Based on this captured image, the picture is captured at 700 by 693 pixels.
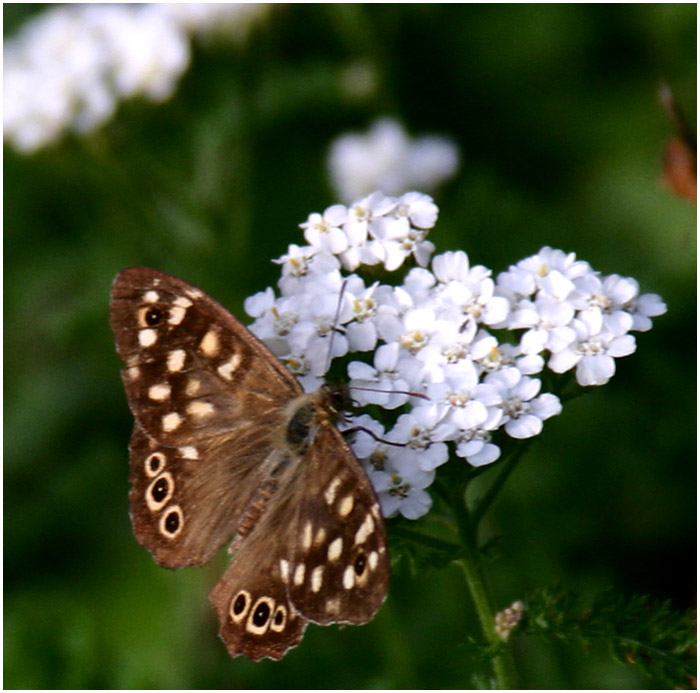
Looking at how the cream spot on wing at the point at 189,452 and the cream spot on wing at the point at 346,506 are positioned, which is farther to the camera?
the cream spot on wing at the point at 189,452

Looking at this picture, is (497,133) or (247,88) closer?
(247,88)

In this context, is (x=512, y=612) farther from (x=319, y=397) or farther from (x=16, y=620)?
(x=16, y=620)

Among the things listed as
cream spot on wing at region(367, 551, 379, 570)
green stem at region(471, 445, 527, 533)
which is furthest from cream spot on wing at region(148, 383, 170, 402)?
green stem at region(471, 445, 527, 533)

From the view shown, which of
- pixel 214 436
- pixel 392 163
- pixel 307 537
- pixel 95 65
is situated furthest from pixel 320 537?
pixel 392 163

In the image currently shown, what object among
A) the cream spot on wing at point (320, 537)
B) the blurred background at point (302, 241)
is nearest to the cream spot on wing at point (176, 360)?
the cream spot on wing at point (320, 537)

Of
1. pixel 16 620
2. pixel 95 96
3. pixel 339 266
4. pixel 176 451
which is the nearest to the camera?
pixel 176 451

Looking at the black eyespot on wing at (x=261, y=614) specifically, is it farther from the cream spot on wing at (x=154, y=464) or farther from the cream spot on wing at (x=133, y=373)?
the cream spot on wing at (x=133, y=373)

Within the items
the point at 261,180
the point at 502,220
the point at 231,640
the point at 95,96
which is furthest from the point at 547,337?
the point at 261,180
